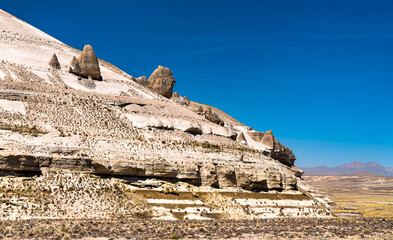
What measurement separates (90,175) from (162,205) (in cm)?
Result: 750

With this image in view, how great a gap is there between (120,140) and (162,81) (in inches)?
1425

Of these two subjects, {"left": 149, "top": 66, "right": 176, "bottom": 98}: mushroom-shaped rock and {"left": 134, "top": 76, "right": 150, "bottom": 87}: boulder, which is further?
{"left": 149, "top": 66, "right": 176, "bottom": 98}: mushroom-shaped rock

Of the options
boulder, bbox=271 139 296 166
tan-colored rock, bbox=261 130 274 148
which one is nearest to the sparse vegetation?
tan-colored rock, bbox=261 130 274 148

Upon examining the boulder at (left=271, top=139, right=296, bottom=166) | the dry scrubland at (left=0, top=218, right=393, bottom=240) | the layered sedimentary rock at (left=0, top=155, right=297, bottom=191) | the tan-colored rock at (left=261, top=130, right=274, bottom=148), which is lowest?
the dry scrubland at (left=0, top=218, right=393, bottom=240)

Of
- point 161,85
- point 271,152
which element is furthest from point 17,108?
point 271,152

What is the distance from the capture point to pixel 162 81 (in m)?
81.7

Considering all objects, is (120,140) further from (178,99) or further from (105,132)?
(178,99)

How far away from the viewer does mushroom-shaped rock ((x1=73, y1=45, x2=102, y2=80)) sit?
66.4 meters

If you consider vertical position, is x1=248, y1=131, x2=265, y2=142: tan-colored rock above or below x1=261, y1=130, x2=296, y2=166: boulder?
above

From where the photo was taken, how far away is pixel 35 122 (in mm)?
45906

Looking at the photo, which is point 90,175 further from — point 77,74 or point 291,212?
point 77,74

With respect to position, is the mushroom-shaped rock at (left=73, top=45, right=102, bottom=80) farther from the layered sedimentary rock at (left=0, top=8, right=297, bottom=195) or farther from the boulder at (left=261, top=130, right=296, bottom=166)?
the boulder at (left=261, top=130, right=296, bottom=166)

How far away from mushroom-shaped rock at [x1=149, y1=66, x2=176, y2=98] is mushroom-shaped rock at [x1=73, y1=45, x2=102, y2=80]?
15.5 meters

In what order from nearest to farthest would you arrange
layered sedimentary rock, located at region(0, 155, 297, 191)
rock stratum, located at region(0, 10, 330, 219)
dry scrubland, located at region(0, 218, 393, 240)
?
dry scrubland, located at region(0, 218, 393, 240) → layered sedimentary rock, located at region(0, 155, 297, 191) → rock stratum, located at region(0, 10, 330, 219)
